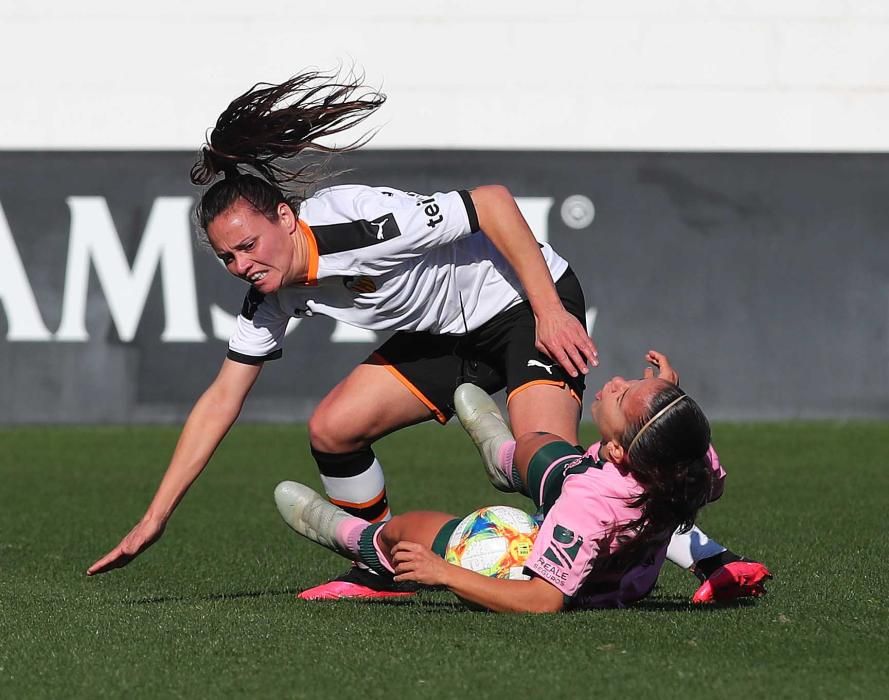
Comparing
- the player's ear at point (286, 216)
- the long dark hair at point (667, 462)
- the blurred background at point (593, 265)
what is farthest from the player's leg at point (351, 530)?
the blurred background at point (593, 265)

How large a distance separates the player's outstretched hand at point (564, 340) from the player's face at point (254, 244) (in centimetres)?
89

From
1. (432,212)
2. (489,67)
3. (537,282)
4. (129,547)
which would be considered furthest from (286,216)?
(489,67)

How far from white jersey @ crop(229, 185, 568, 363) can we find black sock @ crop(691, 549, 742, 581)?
1.25 meters

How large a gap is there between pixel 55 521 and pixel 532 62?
7.17m

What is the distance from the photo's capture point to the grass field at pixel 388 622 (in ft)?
13.1

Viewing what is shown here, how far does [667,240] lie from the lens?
13.4 metres

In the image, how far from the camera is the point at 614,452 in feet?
15.7

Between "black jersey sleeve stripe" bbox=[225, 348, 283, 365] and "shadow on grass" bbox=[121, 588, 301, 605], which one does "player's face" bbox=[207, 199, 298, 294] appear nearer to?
"black jersey sleeve stripe" bbox=[225, 348, 283, 365]

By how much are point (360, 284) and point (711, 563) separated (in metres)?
1.53

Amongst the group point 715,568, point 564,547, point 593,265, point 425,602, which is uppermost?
point 564,547

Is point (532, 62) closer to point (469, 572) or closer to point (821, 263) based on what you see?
point (821, 263)

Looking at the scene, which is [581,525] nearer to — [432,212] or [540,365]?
[540,365]

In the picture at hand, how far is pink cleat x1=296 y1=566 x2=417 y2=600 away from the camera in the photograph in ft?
19.0

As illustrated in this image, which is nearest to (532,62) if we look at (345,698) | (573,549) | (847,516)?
(847,516)
